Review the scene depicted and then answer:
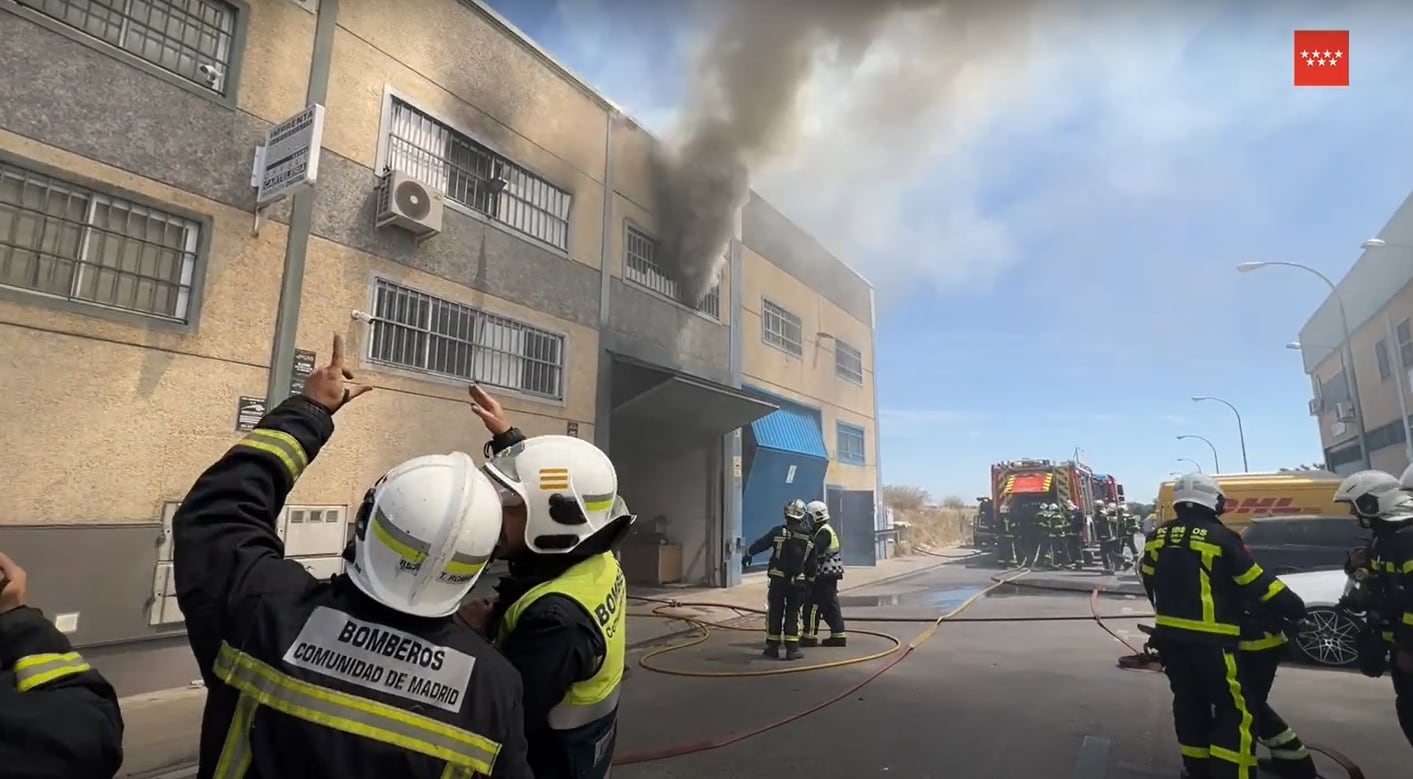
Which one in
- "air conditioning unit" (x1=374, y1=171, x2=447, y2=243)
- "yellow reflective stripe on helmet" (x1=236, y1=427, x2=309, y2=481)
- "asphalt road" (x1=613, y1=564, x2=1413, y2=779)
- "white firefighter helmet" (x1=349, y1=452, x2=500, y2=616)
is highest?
"air conditioning unit" (x1=374, y1=171, x2=447, y2=243)

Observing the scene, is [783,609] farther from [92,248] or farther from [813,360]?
[813,360]

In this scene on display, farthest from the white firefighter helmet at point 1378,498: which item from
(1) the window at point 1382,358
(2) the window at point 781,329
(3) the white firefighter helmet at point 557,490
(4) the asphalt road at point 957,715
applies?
(1) the window at point 1382,358

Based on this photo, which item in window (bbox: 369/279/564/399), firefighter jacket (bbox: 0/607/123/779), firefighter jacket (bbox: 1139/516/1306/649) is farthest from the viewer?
window (bbox: 369/279/564/399)

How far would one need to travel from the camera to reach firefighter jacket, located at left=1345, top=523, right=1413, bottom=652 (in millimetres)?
3633

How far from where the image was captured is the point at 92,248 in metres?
5.84

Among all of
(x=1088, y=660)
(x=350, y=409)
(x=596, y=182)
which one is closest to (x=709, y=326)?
(x=596, y=182)

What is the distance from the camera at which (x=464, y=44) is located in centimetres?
919

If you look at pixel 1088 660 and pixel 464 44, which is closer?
pixel 1088 660

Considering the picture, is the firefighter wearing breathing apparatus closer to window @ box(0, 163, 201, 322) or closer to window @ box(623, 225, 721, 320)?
window @ box(0, 163, 201, 322)

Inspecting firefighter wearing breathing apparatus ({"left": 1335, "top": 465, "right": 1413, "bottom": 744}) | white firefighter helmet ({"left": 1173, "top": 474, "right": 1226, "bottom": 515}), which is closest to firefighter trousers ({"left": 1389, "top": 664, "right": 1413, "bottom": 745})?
firefighter wearing breathing apparatus ({"left": 1335, "top": 465, "right": 1413, "bottom": 744})

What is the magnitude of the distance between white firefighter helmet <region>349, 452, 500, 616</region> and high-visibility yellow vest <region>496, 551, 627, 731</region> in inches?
11.4

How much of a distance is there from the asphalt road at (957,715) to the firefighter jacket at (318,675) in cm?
338

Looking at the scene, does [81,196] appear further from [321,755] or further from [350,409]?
[321,755]

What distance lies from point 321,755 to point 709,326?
13.1 meters
